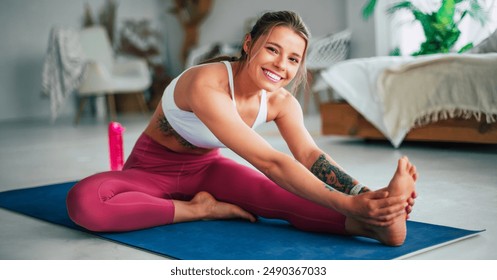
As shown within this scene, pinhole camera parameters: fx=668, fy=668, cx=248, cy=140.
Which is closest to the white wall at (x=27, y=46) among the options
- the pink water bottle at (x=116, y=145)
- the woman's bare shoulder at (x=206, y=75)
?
the pink water bottle at (x=116, y=145)

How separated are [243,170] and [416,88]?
187cm

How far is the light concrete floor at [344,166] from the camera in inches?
72.2

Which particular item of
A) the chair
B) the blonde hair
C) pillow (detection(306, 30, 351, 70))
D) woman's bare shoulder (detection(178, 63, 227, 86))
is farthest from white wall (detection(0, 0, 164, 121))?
the blonde hair

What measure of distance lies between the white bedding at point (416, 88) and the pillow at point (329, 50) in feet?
5.73

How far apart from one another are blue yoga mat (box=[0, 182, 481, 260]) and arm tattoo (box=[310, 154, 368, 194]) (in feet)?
0.46

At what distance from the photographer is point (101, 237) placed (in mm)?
1973

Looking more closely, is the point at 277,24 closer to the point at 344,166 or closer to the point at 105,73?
the point at 344,166

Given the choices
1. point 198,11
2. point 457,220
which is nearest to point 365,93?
point 457,220

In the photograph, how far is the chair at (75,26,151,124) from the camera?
672 centimetres

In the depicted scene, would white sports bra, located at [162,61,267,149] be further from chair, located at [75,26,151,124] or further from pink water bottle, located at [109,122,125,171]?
chair, located at [75,26,151,124]

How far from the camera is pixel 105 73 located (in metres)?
6.79

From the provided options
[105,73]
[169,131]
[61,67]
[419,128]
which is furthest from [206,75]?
[61,67]

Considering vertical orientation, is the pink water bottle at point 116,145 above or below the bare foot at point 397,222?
below

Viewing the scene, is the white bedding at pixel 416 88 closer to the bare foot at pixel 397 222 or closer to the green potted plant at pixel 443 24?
the green potted plant at pixel 443 24
